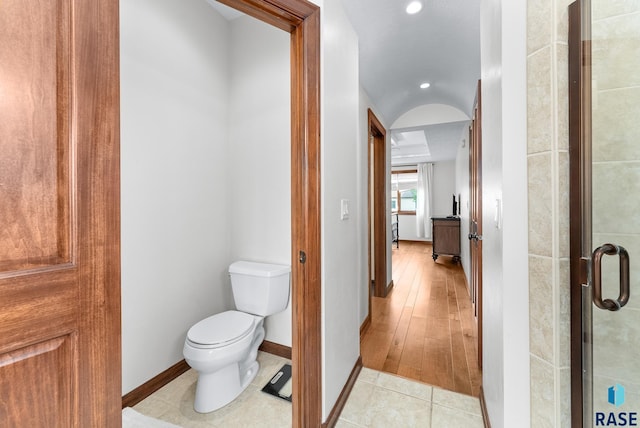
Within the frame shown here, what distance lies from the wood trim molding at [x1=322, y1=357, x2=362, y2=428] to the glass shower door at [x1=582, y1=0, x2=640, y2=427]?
41.0 inches

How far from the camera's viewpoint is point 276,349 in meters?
2.02

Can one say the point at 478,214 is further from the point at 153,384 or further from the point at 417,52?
the point at 153,384

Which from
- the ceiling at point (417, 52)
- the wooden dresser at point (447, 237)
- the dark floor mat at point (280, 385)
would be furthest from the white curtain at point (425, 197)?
the dark floor mat at point (280, 385)

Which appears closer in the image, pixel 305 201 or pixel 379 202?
Result: pixel 305 201

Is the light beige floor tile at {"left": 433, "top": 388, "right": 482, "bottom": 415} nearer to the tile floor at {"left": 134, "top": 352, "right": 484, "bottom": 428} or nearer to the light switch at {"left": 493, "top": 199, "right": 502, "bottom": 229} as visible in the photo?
the tile floor at {"left": 134, "top": 352, "right": 484, "bottom": 428}

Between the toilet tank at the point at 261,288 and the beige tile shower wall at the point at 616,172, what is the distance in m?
1.56

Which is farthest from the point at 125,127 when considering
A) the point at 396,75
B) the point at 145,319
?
the point at 396,75

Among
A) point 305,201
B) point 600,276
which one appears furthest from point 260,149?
point 600,276

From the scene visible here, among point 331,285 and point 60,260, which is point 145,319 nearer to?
point 331,285

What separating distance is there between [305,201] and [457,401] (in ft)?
4.81

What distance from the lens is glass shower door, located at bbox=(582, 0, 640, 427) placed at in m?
0.73

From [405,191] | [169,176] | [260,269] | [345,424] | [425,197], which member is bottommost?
[345,424]

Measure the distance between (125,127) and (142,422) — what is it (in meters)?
1.63

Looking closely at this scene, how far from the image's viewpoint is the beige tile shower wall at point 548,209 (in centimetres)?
78
